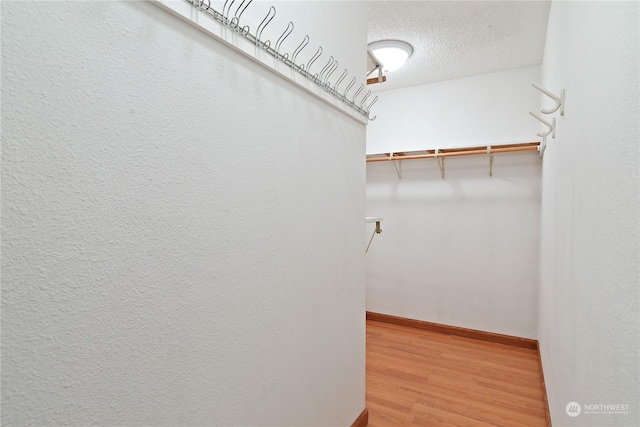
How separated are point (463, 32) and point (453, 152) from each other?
1092mm

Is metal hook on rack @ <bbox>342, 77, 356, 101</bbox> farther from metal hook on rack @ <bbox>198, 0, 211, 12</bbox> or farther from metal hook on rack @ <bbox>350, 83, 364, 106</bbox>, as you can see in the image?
metal hook on rack @ <bbox>198, 0, 211, 12</bbox>

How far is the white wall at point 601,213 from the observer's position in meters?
0.66

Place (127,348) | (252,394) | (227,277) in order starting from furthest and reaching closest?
1. (252,394)
2. (227,277)
3. (127,348)

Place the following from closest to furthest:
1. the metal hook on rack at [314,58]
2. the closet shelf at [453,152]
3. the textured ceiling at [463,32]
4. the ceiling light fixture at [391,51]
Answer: the metal hook on rack at [314,58] < the textured ceiling at [463,32] < the ceiling light fixture at [391,51] < the closet shelf at [453,152]

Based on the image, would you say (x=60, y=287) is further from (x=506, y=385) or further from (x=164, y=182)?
(x=506, y=385)

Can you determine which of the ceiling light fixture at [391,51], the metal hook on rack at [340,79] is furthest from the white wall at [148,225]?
the ceiling light fixture at [391,51]

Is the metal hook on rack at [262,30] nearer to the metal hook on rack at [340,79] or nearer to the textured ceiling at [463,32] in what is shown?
the metal hook on rack at [340,79]

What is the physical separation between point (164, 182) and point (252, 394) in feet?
2.51

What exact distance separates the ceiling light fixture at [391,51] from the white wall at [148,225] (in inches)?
59.8

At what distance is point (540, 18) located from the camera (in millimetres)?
2268

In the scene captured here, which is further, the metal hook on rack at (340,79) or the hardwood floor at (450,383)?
the hardwood floor at (450,383)

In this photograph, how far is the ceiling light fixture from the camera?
2590 mm

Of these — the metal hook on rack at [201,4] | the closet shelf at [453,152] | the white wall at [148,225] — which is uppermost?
the metal hook on rack at [201,4]

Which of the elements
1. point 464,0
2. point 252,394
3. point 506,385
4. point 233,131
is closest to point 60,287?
point 233,131
